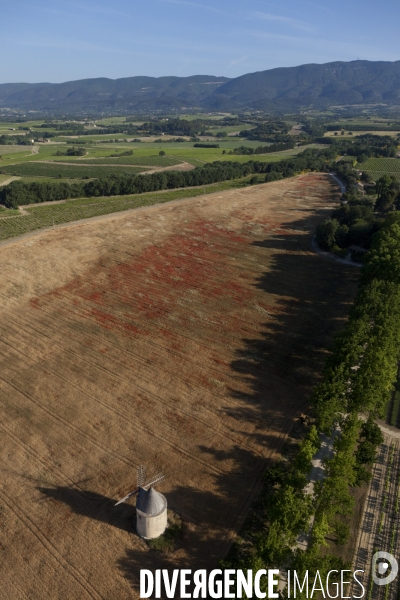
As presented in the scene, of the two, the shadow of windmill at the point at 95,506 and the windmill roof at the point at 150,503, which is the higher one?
the windmill roof at the point at 150,503

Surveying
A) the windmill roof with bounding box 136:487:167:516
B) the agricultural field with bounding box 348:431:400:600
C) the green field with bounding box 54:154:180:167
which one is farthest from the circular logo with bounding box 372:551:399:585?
the green field with bounding box 54:154:180:167

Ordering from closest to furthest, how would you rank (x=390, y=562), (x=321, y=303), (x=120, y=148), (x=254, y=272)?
1. (x=390, y=562)
2. (x=321, y=303)
3. (x=254, y=272)
4. (x=120, y=148)

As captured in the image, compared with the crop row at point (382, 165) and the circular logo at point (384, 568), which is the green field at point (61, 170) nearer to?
the crop row at point (382, 165)

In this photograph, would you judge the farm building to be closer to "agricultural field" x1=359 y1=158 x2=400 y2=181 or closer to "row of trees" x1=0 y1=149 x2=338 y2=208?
"row of trees" x1=0 y1=149 x2=338 y2=208

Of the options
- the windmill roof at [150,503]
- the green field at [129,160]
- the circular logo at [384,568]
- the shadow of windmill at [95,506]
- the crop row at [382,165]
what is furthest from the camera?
the green field at [129,160]

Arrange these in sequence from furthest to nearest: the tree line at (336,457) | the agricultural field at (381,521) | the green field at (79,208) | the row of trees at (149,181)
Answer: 1. the row of trees at (149,181)
2. the green field at (79,208)
3. the agricultural field at (381,521)
4. the tree line at (336,457)

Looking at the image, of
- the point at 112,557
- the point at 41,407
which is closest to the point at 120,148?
the point at 41,407

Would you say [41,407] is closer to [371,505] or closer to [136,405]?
[136,405]

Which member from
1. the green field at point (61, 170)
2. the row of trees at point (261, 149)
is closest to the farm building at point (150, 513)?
the green field at point (61, 170)
